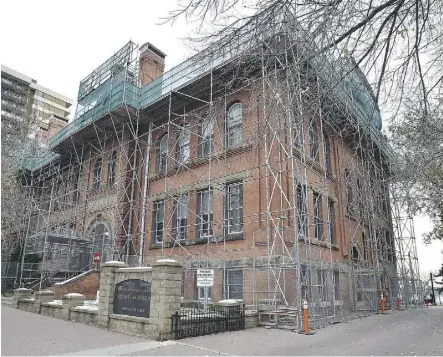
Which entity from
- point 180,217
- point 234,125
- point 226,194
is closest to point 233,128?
point 234,125

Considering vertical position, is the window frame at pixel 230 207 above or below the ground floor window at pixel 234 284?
above

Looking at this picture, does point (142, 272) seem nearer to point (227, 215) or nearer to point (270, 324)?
point (270, 324)

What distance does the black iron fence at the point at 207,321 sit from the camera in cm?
1020

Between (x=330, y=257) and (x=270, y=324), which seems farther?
(x=330, y=257)

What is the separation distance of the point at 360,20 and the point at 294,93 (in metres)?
1.52

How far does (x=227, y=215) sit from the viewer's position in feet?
55.7

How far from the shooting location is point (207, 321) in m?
11.0

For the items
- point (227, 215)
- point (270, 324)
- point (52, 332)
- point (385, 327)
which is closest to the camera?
point (52, 332)

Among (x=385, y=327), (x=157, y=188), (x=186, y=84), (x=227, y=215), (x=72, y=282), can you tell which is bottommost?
(x=385, y=327)

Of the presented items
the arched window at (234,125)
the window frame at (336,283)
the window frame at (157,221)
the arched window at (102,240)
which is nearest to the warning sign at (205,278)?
the arched window at (234,125)

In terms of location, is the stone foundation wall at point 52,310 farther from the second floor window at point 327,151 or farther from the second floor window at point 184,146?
the second floor window at point 327,151

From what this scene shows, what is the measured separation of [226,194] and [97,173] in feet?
39.0

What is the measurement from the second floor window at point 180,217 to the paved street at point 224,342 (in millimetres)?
6997

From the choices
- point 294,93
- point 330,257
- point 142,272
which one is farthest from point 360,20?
point 330,257
